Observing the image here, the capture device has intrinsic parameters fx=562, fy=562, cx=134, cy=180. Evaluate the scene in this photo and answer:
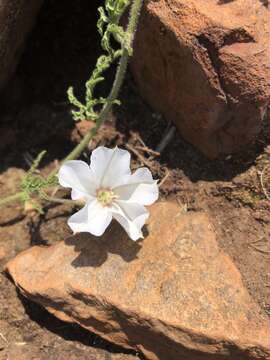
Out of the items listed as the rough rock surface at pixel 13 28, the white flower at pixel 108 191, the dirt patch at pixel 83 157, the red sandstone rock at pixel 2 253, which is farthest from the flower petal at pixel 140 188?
the rough rock surface at pixel 13 28

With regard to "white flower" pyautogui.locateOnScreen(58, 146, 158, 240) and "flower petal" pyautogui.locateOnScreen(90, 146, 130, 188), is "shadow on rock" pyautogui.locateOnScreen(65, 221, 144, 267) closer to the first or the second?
"white flower" pyautogui.locateOnScreen(58, 146, 158, 240)

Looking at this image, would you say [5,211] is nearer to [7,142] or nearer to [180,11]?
[7,142]

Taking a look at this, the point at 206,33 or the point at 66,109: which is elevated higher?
the point at 206,33

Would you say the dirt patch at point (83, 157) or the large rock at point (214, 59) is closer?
the large rock at point (214, 59)

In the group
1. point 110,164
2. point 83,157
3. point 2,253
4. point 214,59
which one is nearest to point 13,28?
point 83,157

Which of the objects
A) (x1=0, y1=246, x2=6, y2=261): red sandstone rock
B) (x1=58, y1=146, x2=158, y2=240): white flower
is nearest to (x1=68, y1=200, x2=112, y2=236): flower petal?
(x1=58, y1=146, x2=158, y2=240): white flower

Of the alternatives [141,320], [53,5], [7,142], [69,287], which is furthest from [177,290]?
[53,5]

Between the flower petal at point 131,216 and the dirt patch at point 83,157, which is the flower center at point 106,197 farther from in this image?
the dirt patch at point 83,157
